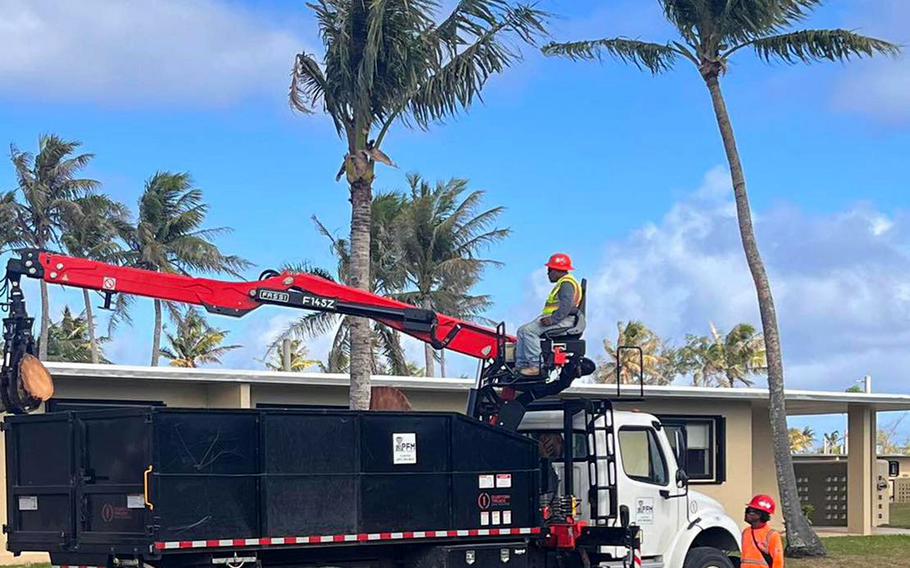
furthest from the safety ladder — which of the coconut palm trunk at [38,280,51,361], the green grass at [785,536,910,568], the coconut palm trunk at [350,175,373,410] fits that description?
the coconut palm trunk at [38,280,51,361]

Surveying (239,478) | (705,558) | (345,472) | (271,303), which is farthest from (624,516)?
(239,478)

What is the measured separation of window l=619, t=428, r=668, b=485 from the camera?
1454 centimetres

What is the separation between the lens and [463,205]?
38.7 meters

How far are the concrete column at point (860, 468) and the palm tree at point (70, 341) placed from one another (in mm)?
25369

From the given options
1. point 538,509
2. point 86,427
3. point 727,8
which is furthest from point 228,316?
point 727,8

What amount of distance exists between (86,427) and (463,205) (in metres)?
27.5

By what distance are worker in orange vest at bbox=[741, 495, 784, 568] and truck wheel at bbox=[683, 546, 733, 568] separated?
3043 millimetres

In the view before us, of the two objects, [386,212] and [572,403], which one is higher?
[386,212]

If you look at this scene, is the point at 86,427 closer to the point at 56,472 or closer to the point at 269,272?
the point at 56,472

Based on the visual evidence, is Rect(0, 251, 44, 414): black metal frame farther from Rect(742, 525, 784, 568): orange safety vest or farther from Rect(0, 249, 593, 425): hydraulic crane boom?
Rect(742, 525, 784, 568): orange safety vest

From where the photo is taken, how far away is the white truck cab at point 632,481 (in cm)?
1430

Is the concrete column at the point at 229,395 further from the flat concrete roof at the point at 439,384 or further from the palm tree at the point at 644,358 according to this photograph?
the palm tree at the point at 644,358

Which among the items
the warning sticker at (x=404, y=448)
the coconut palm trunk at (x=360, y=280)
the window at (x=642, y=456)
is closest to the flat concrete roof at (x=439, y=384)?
the coconut palm trunk at (x=360, y=280)

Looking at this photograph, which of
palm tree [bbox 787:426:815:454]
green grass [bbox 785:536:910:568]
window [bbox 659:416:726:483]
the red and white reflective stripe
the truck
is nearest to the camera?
the red and white reflective stripe
